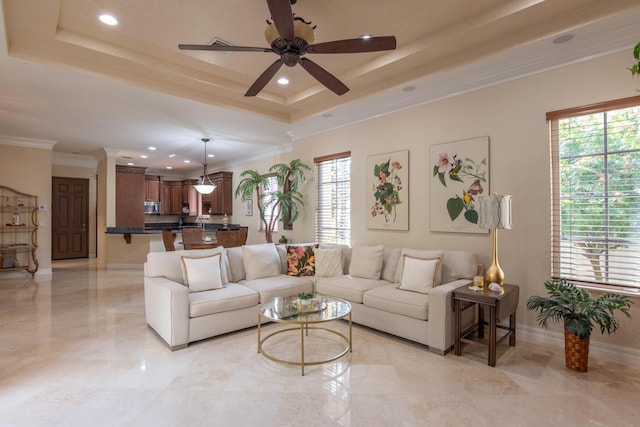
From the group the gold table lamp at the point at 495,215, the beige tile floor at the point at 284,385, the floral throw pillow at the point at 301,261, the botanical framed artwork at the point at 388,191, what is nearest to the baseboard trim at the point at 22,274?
the beige tile floor at the point at 284,385

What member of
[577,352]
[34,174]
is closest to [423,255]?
[577,352]

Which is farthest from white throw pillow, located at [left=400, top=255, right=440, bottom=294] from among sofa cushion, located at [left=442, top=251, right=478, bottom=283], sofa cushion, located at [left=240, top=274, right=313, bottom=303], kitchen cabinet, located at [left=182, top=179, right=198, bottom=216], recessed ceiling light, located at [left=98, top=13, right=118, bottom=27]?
kitchen cabinet, located at [left=182, top=179, right=198, bottom=216]

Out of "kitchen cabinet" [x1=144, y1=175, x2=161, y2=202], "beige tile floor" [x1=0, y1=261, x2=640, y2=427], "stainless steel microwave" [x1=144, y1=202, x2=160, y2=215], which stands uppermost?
"kitchen cabinet" [x1=144, y1=175, x2=161, y2=202]

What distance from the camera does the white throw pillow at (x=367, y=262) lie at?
4.08 metres

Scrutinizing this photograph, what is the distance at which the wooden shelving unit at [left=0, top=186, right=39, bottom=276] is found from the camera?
20.4ft

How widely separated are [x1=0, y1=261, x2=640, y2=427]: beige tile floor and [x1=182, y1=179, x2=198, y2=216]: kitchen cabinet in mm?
6836

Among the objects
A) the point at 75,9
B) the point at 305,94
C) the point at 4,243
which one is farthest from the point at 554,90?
the point at 4,243

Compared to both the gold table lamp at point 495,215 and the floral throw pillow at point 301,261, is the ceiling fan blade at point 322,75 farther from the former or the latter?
the floral throw pillow at point 301,261

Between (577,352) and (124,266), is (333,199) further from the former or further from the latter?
(124,266)

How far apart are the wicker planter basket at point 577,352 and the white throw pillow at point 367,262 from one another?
6.44 ft

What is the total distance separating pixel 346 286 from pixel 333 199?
2000 mm

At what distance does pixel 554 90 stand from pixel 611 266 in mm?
1735

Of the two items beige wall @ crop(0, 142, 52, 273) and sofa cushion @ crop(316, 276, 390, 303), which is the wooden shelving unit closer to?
beige wall @ crop(0, 142, 52, 273)

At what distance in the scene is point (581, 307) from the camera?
2641 millimetres
